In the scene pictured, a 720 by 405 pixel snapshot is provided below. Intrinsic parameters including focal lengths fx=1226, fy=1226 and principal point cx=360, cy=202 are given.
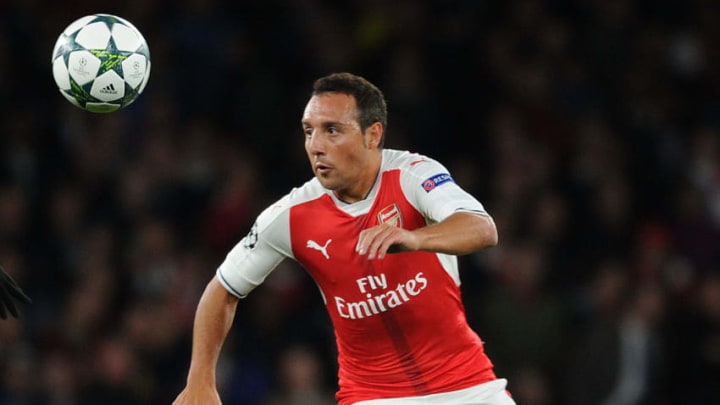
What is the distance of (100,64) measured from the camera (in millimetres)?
6176

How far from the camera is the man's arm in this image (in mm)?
5707

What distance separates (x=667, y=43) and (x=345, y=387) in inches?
281

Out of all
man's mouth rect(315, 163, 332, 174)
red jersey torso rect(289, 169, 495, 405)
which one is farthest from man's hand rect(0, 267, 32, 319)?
man's mouth rect(315, 163, 332, 174)

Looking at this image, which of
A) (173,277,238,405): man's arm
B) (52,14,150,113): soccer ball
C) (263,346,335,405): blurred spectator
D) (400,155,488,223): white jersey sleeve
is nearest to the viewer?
(400,155,488,223): white jersey sleeve

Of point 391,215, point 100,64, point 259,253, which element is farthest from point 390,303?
point 100,64

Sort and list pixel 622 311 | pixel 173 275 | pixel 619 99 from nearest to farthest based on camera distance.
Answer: pixel 622 311 → pixel 173 275 → pixel 619 99

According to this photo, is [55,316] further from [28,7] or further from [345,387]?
[345,387]

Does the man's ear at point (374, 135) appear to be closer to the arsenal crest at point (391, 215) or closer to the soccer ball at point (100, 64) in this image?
the arsenal crest at point (391, 215)

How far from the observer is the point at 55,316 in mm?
10789

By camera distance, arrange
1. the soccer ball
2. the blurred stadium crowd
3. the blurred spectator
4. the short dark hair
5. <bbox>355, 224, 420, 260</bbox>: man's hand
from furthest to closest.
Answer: the blurred stadium crowd, the blurred spectator, the soccer ball, the short dark hair, <bbox>355, 224, 420, 260</bbox>: man's hand

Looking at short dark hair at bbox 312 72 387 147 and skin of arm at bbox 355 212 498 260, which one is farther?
short dark hair at bbox 312 72 387 147

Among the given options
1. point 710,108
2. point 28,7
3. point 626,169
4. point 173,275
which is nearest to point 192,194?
point 173,275

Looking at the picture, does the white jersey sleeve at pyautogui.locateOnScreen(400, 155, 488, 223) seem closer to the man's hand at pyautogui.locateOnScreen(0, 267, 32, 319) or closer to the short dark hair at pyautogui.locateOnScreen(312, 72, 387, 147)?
the short dark hair at pyautogui.locateOnScreen(312, 72, 387, 147)

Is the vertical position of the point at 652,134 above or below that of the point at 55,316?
above
